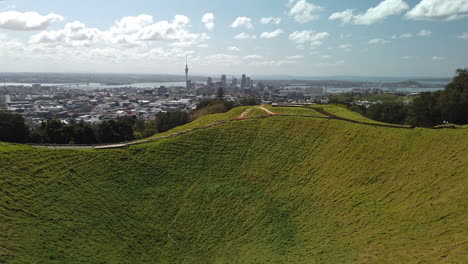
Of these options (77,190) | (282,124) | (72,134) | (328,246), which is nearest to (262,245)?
(328,246)

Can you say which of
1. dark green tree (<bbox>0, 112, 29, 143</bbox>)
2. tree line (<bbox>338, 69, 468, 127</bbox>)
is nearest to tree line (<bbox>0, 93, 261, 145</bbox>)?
dark green tree (<bbox>0, 112, 29, 143</bbox>)

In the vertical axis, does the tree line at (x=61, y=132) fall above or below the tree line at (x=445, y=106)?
below

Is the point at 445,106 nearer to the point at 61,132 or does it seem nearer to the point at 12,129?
the point at 61,132

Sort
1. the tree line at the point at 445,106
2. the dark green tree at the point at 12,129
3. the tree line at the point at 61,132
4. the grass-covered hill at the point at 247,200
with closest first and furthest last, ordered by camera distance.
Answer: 1. the grass-covered hill at the point at 247,200
2. the tree line at the point at 445,106
3. the dark green tree at the point at 12,129
4. the tree line at the point at 61,132

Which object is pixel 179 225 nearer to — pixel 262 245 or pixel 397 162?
pixel 262 245

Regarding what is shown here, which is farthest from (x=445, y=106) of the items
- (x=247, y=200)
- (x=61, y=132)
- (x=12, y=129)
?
(x=12, y=129)

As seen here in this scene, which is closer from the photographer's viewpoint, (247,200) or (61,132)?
(247,200)

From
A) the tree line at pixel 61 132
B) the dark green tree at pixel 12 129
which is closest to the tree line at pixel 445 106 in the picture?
the tree line at pixel 61 132

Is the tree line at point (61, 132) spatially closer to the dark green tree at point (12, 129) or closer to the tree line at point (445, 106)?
the dark green tree at point (12, 129)

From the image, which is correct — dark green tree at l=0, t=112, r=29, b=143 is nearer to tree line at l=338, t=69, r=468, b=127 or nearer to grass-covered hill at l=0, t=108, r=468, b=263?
grass-covered hill at l=0, t=108, r=468, b=263
